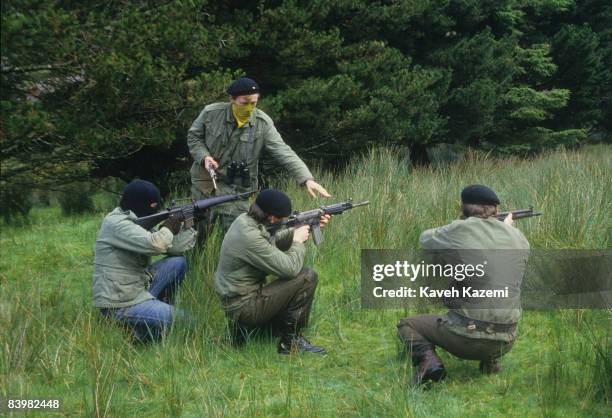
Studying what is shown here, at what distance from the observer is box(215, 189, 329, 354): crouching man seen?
517 cm

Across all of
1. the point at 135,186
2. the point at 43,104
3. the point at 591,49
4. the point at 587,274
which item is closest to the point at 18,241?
the point at 43,104

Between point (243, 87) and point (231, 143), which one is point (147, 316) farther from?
point (243, 87)

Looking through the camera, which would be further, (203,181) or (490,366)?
(203,181)

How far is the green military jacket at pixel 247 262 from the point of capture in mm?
5164

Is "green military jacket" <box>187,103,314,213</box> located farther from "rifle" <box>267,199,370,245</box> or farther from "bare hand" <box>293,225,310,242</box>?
"bare hand" <box>293,225,310,242</box>

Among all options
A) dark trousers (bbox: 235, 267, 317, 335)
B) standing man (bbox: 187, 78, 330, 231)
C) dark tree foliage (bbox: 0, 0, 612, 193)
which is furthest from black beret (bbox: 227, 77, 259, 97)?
dark trousers (bbox: 235, 267, 317, 335)

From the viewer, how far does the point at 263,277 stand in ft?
17.9

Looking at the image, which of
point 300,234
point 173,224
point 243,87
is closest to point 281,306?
point 300,234

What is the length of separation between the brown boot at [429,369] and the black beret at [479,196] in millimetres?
912

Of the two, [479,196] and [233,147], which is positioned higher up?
[233,147]

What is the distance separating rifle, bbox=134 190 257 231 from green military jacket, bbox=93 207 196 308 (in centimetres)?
11

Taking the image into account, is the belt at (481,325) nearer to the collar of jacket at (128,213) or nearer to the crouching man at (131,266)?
the crouching man at (131,266)

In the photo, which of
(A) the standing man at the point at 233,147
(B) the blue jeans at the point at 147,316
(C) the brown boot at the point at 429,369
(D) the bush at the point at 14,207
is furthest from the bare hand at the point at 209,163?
(D) the bush at the point at 14,207

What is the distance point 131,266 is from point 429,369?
210 centimetres
